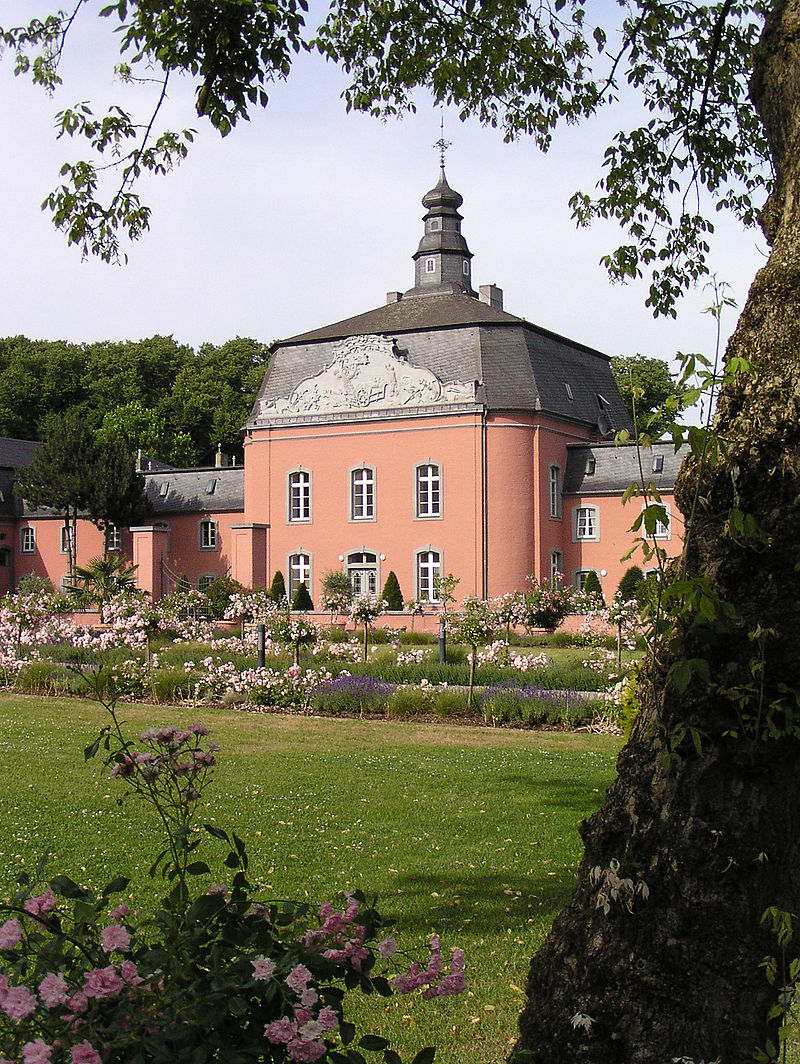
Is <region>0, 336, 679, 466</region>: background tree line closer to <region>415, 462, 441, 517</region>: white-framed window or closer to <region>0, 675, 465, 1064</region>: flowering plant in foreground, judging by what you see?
<region>415, 462, 441, 517</region>: white-framed window

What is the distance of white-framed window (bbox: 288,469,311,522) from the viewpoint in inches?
1404

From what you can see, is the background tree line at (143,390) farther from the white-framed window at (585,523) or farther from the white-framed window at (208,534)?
the white-framed window at (585,523)

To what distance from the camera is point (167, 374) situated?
185ft

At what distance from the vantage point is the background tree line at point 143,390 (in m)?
53.7

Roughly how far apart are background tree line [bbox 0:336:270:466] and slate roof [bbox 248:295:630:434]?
17.2 meters

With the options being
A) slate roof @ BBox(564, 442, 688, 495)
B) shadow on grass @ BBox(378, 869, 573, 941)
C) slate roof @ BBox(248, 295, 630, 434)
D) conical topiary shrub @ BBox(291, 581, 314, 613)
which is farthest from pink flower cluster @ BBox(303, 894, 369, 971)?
slate roof @ BBox(564, 442, 688, 495)

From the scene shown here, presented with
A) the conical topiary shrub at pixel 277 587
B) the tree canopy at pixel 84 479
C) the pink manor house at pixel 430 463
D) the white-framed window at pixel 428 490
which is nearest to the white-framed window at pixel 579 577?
the pink manor house at pixel 430 463

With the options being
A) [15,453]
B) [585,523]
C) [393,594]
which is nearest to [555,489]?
[585,523]

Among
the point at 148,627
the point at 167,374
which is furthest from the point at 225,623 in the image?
the point at 167,374

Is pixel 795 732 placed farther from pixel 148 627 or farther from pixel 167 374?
pixel 167 374

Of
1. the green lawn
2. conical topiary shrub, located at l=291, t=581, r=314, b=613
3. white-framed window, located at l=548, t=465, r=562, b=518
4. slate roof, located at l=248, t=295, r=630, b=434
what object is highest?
slate roof, located at l=248, t=295, r=630, b=434

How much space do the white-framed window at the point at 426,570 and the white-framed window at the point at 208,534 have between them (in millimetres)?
9159

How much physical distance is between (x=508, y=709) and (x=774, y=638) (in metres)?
10.7

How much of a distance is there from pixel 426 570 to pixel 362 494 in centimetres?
362
